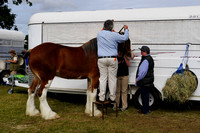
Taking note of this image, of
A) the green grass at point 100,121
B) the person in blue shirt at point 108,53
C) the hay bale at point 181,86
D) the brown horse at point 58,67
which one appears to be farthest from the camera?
the hay bale at point 181,86

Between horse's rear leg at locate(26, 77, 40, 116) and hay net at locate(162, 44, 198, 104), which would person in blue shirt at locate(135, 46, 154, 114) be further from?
horse's rear leg at locate(26, 77, 40, 116)

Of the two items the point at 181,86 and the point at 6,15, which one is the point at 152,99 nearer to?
the point at 181,86

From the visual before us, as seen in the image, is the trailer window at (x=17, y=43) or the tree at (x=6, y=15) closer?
the trailer window at (x=17, y=43)

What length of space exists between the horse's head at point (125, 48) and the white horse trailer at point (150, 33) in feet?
1.88

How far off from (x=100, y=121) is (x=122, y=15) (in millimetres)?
3146

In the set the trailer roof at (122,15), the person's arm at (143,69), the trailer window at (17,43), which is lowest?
the person's arm at (143,69)

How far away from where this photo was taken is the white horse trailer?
22.6ft

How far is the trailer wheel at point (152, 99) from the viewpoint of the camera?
7105mm

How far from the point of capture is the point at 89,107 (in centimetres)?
671

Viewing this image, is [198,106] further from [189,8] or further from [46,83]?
[46,83]

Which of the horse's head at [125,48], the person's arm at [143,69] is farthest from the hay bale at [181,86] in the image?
the horse's head at [125,48]

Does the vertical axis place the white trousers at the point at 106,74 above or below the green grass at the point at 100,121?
above

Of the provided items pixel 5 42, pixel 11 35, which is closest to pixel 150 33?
pixel 5 42

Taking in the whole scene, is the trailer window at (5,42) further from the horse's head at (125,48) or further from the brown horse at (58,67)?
the horse's head at (125,48)
